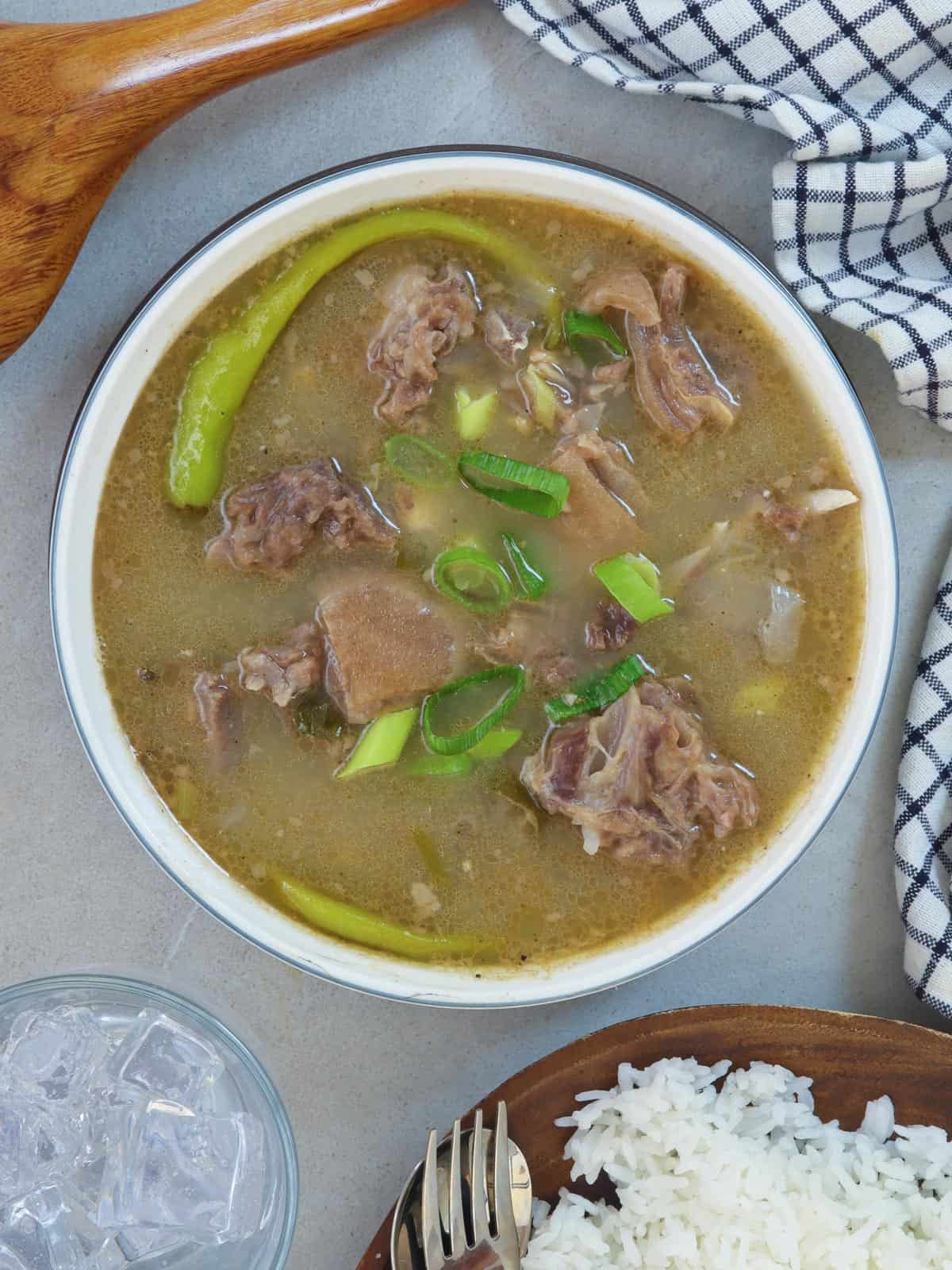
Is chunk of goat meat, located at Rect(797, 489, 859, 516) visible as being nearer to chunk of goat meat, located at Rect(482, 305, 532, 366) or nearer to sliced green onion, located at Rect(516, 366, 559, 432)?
sliced green onion, located at Rect(516, 366, 559, 432)

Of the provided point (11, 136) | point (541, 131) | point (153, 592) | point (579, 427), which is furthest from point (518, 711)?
point (11, 136)

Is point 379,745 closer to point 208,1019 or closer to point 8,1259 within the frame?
point 208,1019

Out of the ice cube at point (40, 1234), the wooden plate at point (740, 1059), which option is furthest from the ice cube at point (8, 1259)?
the wooden plate at point (740, 1059)

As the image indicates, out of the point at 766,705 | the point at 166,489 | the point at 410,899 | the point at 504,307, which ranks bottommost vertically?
the point at 410,899

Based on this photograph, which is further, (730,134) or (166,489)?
(730,134)

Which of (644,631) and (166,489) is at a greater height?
(166,489)

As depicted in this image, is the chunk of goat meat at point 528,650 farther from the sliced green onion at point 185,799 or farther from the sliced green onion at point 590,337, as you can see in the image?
the sliced green onion at point 185,799

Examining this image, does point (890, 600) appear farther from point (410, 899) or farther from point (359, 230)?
point (359, 230)

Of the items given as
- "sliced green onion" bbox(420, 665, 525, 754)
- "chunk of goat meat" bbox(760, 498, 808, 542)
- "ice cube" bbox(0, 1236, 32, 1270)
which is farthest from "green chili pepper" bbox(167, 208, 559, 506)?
"ice cube" bbox(0, 1236, 32, 1270)
